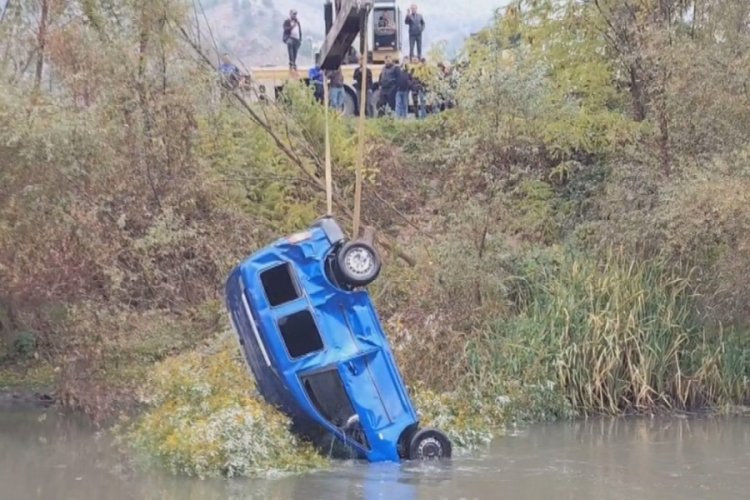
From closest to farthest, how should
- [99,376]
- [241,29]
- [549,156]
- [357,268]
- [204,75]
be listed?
[357,268] → [99,376] → [204,75] → [549,156] → [241,29]

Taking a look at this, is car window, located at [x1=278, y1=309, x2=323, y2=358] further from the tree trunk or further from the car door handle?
the tree trunk

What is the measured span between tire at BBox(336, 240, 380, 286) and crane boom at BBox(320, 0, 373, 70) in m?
1.73

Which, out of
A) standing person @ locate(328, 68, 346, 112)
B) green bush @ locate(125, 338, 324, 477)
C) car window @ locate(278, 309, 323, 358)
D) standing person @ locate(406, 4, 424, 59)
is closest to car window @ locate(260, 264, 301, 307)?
car window @ locate(278, 309, 323, 358)

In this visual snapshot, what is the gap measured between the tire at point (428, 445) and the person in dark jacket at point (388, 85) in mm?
12914

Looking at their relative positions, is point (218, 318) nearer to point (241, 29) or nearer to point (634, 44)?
point (634, 44)

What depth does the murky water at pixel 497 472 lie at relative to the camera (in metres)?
9.79

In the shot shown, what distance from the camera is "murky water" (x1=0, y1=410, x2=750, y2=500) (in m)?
9.79

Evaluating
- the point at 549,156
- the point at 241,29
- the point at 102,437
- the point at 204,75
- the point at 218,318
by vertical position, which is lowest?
the point at 102,437

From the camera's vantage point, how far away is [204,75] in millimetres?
17438

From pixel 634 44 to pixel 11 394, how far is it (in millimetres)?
10309

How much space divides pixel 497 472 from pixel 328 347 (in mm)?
Answer: 1996

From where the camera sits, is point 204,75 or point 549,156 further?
Result: point 549,156

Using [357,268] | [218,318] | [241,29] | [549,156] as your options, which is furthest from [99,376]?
[241,29]

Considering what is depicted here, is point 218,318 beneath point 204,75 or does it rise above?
beneath
